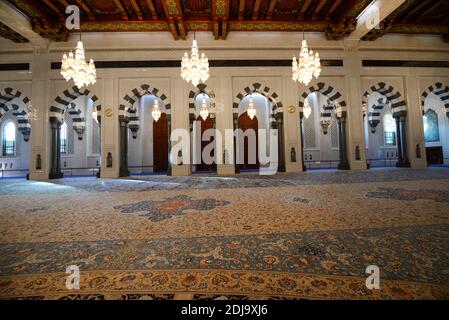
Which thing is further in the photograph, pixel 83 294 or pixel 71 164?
pixel 71 164

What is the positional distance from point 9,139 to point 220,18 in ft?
40.8

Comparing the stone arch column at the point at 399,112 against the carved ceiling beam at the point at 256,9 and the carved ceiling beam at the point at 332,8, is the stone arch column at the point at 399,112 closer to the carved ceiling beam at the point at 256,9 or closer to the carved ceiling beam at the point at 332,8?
the carved ceiling beam at the point at 332,8

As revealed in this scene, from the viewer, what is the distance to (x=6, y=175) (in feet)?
33.9

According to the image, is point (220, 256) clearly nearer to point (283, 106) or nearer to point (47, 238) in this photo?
point (47, 238)

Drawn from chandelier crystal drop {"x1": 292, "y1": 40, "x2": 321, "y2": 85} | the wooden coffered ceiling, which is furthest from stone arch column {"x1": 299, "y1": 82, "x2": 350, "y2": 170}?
chandelier crystal drop {"x1": 292, "y1": 40, "x2": 321, "y2": 85}

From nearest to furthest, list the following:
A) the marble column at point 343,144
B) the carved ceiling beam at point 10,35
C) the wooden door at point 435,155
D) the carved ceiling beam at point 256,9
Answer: the carved ceiling beam at point 256,9
the carved ceiling beam at point 10,35
the marble column at point 343,144
the wooden door at point 435,155

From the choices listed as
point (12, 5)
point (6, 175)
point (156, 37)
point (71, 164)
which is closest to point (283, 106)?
point (156, 37)

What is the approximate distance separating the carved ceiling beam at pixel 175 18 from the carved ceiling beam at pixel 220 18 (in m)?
1.09

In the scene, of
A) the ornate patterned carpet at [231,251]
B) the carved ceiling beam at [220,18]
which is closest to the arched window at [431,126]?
the ornate patterned carpet at [231,251]

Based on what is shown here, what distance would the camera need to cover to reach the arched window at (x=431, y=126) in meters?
10.9

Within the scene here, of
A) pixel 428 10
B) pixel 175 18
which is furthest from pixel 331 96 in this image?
pixel 175 18

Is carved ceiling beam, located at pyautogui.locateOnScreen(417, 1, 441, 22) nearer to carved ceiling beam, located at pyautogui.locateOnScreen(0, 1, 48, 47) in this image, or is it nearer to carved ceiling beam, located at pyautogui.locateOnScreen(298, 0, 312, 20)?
carved ceiling beam, located at pyautogui.locateOnScreen(298, 0, 312, 20)

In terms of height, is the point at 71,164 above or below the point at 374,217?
above
